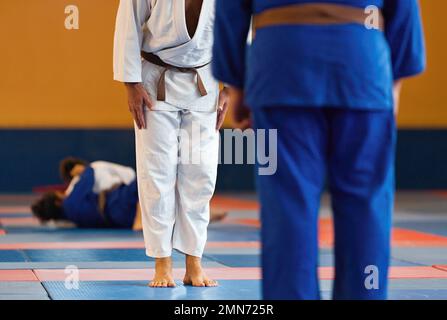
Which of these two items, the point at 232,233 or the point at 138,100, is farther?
the point at 232,233

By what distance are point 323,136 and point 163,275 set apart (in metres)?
2.26

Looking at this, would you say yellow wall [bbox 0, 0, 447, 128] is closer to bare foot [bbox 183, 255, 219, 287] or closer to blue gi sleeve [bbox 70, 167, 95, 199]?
blue gi sleeve [bbox 70, 167, 95, 199]

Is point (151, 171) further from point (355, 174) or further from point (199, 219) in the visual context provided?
point (355, 174)

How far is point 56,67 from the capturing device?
51.0 feet

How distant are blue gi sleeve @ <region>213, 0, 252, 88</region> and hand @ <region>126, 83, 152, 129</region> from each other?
1749 millimetres

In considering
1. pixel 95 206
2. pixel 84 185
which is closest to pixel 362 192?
pixel 84 185

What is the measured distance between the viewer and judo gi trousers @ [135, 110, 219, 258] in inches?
202

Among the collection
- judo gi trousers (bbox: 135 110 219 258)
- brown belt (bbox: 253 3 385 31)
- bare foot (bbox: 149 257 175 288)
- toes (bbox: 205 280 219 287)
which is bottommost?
toes (bbox: 205 280 219 287)

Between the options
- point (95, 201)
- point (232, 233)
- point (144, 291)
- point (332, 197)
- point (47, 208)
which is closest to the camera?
point (332, 197)

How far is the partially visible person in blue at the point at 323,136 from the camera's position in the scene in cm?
313

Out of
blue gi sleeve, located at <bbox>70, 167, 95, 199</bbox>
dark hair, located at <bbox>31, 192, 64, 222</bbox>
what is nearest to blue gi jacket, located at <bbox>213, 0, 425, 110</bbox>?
blue gi sleeve, located at <bbox>70, 167, 95, 199</bbox>

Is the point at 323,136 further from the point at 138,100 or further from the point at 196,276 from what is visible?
the point at 196,276

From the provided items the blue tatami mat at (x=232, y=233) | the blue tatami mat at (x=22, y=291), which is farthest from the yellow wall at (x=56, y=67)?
the blue tatami mat at (x=22, y=291)
